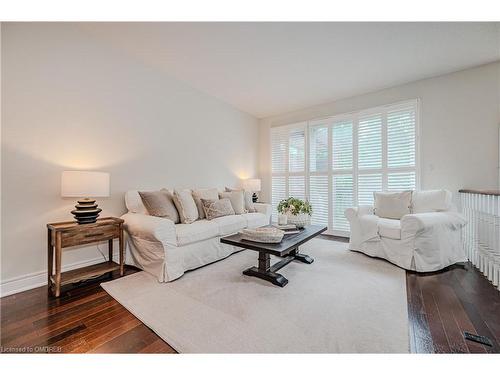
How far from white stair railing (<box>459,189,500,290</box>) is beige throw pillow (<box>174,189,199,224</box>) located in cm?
322

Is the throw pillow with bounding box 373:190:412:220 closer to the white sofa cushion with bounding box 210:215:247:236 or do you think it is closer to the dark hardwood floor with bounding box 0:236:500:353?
the dark hardwood floor with bounding box 0:236:500:353

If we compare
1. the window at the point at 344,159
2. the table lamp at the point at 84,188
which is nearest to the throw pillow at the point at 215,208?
the table lamp at the point at 84,188

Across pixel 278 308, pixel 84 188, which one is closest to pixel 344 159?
pixel 278 308

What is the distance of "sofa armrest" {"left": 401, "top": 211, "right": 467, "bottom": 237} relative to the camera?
2383 millimetres

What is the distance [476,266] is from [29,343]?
424 cm

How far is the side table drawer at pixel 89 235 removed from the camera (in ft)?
6.52

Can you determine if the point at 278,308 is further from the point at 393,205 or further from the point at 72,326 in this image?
the point at 393,205

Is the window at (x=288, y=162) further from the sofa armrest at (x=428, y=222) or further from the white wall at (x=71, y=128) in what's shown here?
the sofa armrest at (x=428, y=222)

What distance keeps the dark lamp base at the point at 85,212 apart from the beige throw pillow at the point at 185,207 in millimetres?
890

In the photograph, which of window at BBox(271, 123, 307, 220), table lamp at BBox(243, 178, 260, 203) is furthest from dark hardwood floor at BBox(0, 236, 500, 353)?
table lamp at BBox(243, 178, 260, 203)

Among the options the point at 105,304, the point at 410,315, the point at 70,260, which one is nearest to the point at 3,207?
the point at 70,260

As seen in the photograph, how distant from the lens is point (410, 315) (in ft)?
5.33

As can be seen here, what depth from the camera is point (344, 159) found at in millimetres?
4074
